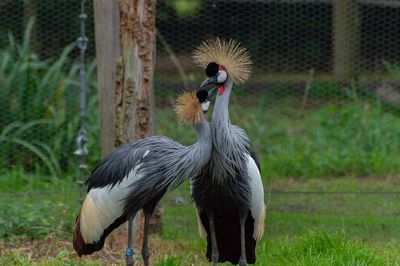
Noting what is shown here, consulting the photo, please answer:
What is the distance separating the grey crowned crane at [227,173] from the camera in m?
5.59

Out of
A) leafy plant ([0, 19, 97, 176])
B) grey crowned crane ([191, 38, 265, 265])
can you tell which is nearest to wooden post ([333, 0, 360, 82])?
A: leafy plant ([0, 19, 97, 176])

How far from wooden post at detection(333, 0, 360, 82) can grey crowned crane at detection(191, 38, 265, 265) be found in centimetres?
375

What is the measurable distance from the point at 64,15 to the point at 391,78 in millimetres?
A: 3662

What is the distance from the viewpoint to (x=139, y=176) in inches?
222

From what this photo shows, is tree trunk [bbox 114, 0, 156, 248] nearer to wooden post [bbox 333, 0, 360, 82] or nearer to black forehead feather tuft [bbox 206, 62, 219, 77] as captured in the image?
black forehead feather tuft [bbox 206, 62, 219, 77]

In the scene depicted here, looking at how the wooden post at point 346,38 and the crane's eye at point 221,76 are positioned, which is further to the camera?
the wooden post at point 346,38

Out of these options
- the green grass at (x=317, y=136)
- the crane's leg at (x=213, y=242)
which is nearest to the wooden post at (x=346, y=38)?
the green grass at (x=317, y=136)

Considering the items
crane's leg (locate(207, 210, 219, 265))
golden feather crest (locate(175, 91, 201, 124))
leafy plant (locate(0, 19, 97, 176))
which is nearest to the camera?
golden feather crest (locate(175, 91, 201, 124))

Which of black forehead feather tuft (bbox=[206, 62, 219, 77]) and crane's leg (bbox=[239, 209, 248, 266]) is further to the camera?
crane's leg (bbox=[239, 209, 248, 266])

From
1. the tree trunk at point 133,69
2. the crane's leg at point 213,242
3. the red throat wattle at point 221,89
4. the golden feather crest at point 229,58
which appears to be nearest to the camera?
the red throat wattle at point 221,89

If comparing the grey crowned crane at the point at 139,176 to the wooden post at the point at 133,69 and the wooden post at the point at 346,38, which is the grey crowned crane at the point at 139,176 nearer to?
the wooden post at the point at 133,69

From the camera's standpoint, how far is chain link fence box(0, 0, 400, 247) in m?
8.88

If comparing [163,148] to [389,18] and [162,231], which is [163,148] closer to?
[162,231]

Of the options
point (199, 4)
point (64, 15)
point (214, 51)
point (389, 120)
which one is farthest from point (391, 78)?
point (214, 51)
